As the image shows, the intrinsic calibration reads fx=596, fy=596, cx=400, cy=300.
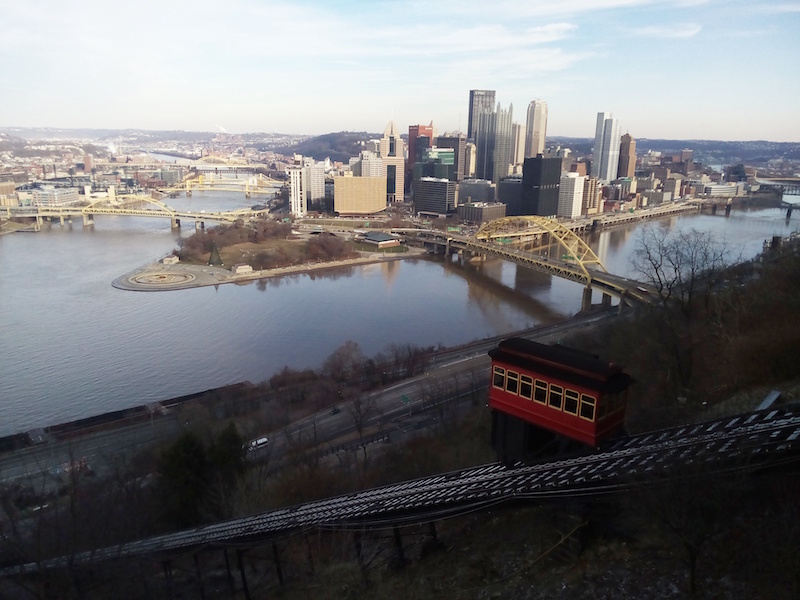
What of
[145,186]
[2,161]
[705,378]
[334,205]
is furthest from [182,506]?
[2,161]

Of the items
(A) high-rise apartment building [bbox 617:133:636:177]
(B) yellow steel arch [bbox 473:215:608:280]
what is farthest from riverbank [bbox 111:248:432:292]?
(A) high-rise apartment building [bbox 617:133:636:177]

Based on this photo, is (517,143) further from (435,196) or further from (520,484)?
(520,484)

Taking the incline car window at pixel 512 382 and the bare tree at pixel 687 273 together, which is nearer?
the incline car window at pixel 512 382

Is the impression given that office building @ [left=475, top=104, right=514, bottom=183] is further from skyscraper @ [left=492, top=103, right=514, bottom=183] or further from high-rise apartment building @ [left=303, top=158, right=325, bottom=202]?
high-rise apartment building @ [left=303, top=158, right=325, bottom=202]

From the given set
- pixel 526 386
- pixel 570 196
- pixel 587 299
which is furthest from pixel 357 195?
pixel 526 386

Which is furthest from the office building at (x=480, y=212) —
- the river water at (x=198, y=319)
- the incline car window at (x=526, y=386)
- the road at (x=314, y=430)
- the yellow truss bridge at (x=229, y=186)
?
the incline car window at (x=526, y=386)

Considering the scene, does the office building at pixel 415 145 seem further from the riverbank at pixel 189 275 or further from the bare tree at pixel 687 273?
the bare tree at pixel 687 273

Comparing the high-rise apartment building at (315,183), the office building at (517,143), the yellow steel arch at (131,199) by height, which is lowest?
the yellow steel arch at (131,199)
